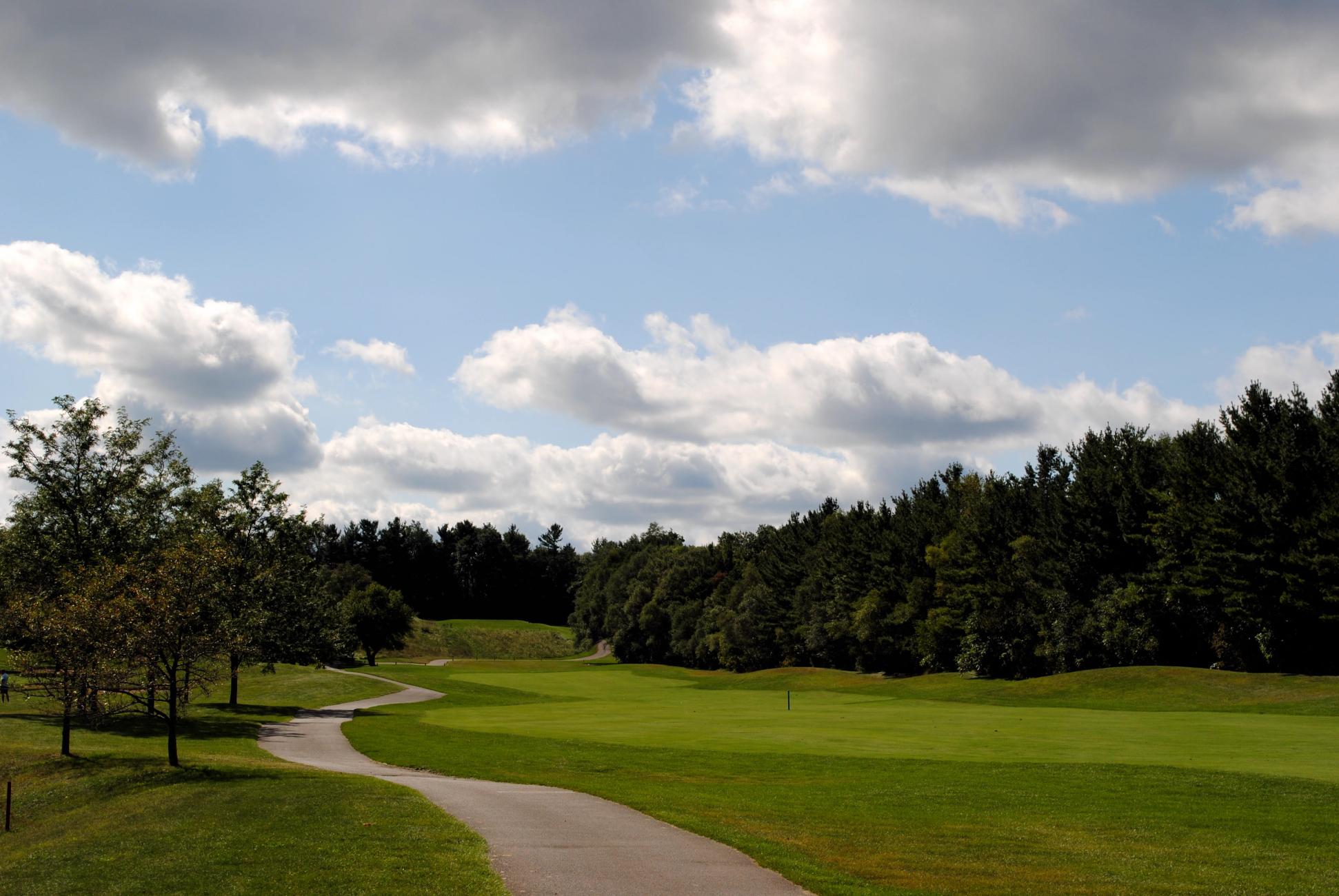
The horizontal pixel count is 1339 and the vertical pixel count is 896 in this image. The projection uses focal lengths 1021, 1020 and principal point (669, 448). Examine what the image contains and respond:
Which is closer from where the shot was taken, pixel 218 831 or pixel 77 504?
pixel 218 831

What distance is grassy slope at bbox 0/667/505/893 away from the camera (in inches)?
594

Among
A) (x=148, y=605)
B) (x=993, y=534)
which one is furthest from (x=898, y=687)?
(x=148, y=605)

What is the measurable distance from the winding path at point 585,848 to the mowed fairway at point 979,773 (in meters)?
0.73

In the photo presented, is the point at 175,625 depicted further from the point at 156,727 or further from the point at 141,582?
the point at 156,727

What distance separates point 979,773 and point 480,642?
446 feet

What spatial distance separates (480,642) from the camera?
15638 cm

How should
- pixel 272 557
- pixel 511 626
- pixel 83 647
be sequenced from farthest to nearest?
1. pixel 511 626
2. pixel 272 557
3. pixel 83 647

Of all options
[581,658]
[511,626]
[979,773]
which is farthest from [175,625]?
[511,626]

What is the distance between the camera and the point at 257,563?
6138cm

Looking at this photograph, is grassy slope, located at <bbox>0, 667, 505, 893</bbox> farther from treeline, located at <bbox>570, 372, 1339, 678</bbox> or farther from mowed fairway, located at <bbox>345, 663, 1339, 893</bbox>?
treeline, located at <bbox>570, 372, 1339, 678</bbox>

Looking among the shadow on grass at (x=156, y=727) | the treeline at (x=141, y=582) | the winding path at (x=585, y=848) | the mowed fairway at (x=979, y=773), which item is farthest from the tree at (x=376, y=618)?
the winding path at (x=585, y=848)

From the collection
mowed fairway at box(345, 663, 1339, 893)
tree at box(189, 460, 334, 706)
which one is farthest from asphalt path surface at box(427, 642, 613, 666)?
mowed fairway at box(345, 663, 1339, 893)

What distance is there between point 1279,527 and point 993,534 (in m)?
25.9

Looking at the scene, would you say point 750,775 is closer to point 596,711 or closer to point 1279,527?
point 596,711
